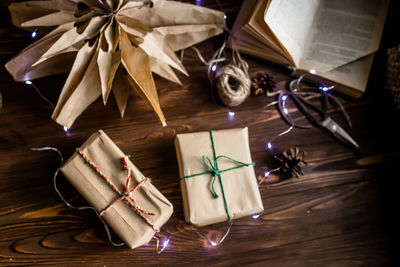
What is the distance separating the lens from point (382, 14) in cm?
112

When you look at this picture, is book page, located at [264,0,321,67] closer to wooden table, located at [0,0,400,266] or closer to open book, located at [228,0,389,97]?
open book, located at [228,0,389,97]

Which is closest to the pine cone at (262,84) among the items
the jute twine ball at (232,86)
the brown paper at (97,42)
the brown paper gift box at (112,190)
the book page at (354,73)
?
the jute twine ball at (232,86)

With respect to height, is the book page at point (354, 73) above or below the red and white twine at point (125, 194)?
above

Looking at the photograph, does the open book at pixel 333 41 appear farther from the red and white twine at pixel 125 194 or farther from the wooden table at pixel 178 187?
the red and white twine at pixel 125 194

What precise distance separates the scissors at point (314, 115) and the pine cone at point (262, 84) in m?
0.07

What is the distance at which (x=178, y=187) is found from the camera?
1034mm

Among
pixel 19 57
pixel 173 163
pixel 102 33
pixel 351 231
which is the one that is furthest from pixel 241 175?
pixel 19 57

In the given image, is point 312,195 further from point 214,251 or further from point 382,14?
point 382,14

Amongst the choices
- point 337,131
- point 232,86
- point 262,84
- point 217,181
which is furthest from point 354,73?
point 217,181

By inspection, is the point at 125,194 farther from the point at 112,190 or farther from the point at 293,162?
the point at 293,162

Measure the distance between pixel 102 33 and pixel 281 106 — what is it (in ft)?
2.12

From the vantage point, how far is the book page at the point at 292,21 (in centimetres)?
98

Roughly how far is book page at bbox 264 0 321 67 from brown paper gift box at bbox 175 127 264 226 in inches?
13.3

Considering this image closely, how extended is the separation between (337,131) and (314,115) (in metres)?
0.10
